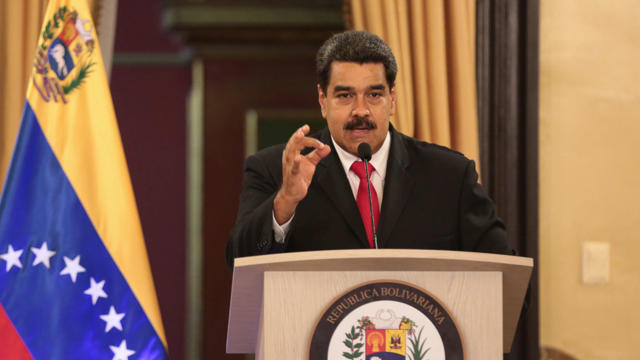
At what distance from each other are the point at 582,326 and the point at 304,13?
1.74 meters

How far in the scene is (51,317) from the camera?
190 centimetres

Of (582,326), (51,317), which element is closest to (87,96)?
(51,317)

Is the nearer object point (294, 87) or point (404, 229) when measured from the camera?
point (404, 229)

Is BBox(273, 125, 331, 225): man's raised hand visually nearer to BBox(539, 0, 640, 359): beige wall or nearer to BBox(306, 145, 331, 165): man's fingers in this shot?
BBox(306, 145, 331, 165): man's fingers

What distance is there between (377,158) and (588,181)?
45.2 inches

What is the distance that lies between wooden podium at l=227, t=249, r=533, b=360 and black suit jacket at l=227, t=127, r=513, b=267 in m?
0.37

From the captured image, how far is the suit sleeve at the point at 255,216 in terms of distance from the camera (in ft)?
4.61

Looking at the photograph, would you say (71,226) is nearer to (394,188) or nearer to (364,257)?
(394,188)

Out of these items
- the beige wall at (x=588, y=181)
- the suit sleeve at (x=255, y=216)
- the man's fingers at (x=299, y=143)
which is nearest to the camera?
the man's fingers at (x=299, y=143)

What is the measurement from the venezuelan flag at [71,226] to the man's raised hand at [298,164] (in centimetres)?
78

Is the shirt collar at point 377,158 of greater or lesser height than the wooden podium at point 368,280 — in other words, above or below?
above

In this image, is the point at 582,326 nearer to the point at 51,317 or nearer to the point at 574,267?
the point at 574,267

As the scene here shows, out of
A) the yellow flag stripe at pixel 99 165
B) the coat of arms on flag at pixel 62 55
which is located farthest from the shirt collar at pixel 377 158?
the coat of arms on flag at pixel 62 55

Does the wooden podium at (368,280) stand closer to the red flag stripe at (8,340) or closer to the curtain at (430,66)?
the red flag stripe at (8,340)
